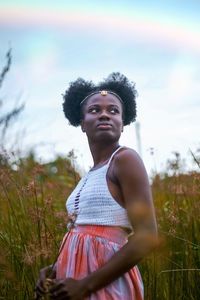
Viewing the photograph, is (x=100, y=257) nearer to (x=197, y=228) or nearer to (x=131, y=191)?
(x=131, y=191)

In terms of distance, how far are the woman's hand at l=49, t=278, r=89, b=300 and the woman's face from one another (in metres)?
0.65

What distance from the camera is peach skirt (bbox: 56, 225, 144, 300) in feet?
7.97

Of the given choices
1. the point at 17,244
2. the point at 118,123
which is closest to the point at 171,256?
the point at 17,244

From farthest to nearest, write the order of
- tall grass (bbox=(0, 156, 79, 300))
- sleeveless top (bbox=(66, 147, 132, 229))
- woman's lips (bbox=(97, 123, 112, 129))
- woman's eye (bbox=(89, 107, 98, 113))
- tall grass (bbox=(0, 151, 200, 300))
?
tall grass (bbox=(0, 151, 200, 300)) < tall grass (bbox=(0, 156, 79, 300)) < woman's eye (bbox=(89, 107, 98, 113)) < woman's lips (bbox=(97, 123, 112, 129)) < sleeveless top (bbox=(66, 147, 132, 229))

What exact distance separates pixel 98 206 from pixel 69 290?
1.19 ft

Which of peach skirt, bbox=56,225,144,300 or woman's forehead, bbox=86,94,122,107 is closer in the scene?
peach skirt, bbox=56,225,144,300

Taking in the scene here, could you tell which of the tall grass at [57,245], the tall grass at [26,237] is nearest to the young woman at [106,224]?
the tall grass at [26,237]

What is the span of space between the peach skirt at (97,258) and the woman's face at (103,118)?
41 cm

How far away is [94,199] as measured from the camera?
2568 mm

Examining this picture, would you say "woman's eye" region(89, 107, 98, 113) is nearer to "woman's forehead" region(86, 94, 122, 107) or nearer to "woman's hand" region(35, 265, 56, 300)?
"woman's forehead" region(86, 94, 122, 107)

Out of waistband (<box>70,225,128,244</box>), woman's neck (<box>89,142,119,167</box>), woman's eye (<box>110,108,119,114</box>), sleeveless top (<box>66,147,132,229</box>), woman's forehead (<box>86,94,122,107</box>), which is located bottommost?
waistband (<box>70,225,128,244</box>)

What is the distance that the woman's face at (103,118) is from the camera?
272 cm

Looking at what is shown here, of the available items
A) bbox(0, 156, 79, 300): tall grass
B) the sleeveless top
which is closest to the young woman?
the sleeveless top

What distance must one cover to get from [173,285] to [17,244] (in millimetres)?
874
